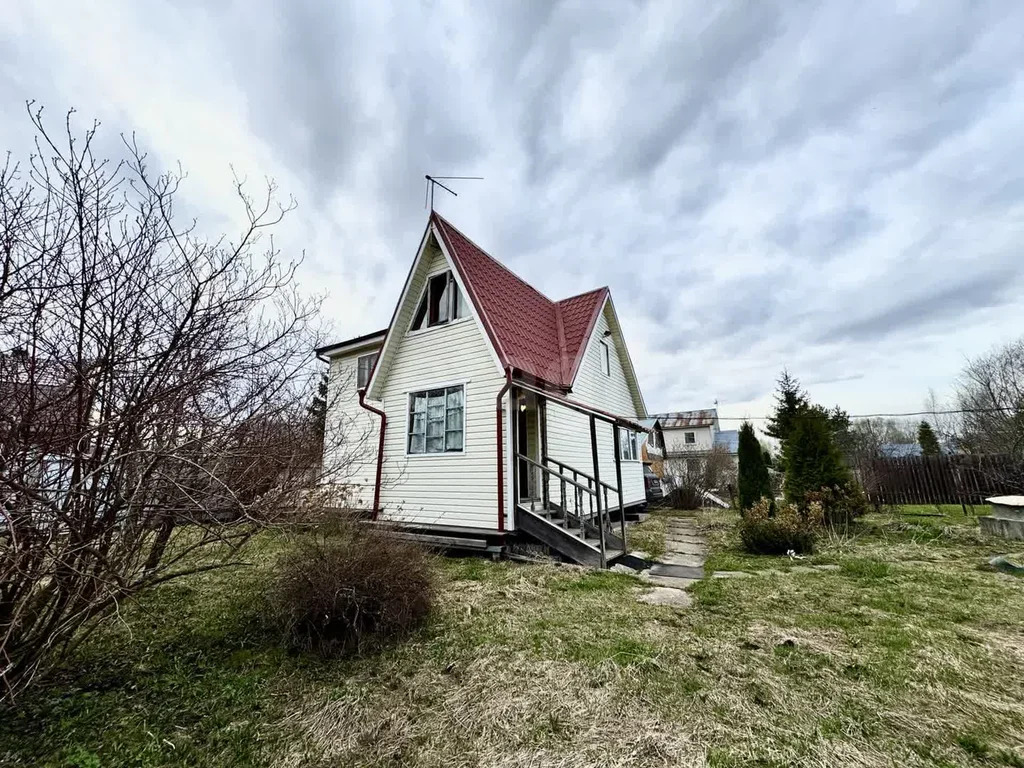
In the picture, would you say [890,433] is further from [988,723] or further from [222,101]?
[222,101]

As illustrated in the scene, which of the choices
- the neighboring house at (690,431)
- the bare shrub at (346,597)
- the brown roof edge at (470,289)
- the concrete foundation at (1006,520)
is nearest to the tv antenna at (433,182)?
the brown roof edge at (470,289)

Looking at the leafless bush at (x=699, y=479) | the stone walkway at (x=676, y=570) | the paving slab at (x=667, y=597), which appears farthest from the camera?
the leafless bush at (x=699, y=479)

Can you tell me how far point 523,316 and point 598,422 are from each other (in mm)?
3977

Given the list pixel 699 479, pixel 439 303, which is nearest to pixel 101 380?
pixel 439 303

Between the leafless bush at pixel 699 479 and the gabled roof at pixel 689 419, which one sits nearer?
the leafless bush at pixel 699 479

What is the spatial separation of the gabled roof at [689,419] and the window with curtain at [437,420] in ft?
118

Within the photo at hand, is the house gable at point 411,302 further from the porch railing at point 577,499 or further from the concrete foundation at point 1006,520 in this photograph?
the concrete foundation at point 1006,520

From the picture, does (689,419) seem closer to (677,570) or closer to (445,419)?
(677,570)

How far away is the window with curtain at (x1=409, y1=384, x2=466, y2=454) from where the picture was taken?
8.47 meters

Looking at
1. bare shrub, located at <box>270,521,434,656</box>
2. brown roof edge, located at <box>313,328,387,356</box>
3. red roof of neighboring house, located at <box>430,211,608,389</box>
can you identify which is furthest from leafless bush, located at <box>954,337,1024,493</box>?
brown roof edge, located at <box>313,328,387,356</box>

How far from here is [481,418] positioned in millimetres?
8078

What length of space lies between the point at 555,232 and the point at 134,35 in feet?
31.3

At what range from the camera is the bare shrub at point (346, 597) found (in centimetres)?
379

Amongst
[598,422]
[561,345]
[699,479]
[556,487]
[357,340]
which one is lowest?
[699,479]
